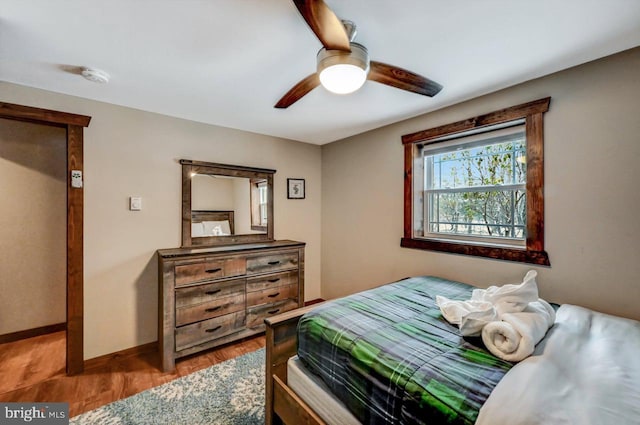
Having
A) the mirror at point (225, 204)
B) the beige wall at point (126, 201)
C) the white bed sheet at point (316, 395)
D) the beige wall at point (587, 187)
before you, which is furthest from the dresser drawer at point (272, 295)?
the beige wall at point (587, 187)

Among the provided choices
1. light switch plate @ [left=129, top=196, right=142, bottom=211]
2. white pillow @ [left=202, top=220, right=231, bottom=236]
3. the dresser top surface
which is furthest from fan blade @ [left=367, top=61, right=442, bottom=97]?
light switch plate @ [left=129, top=196, right=142, bottom=211]

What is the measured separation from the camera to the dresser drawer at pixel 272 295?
106 inches

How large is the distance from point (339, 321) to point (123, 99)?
244 cm

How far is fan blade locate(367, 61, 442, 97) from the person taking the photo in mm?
1479

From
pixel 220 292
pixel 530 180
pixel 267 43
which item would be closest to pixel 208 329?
pixel 220 292

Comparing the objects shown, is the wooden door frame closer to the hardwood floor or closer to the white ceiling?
the hardwood floor

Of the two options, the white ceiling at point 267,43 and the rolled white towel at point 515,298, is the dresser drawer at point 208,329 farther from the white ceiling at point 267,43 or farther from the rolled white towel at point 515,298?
the rolled white towel at point 515,298

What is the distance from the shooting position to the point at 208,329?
2.43 metres

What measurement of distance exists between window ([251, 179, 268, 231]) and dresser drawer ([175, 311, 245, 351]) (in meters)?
0.99

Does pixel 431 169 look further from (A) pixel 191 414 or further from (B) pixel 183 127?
(A) pixel 191 414

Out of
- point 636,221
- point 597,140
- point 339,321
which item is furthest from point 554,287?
point 339,321

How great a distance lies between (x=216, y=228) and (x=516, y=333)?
8.51ft

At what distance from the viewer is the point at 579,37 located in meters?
1.49

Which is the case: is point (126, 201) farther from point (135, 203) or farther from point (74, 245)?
point (74, 245)
